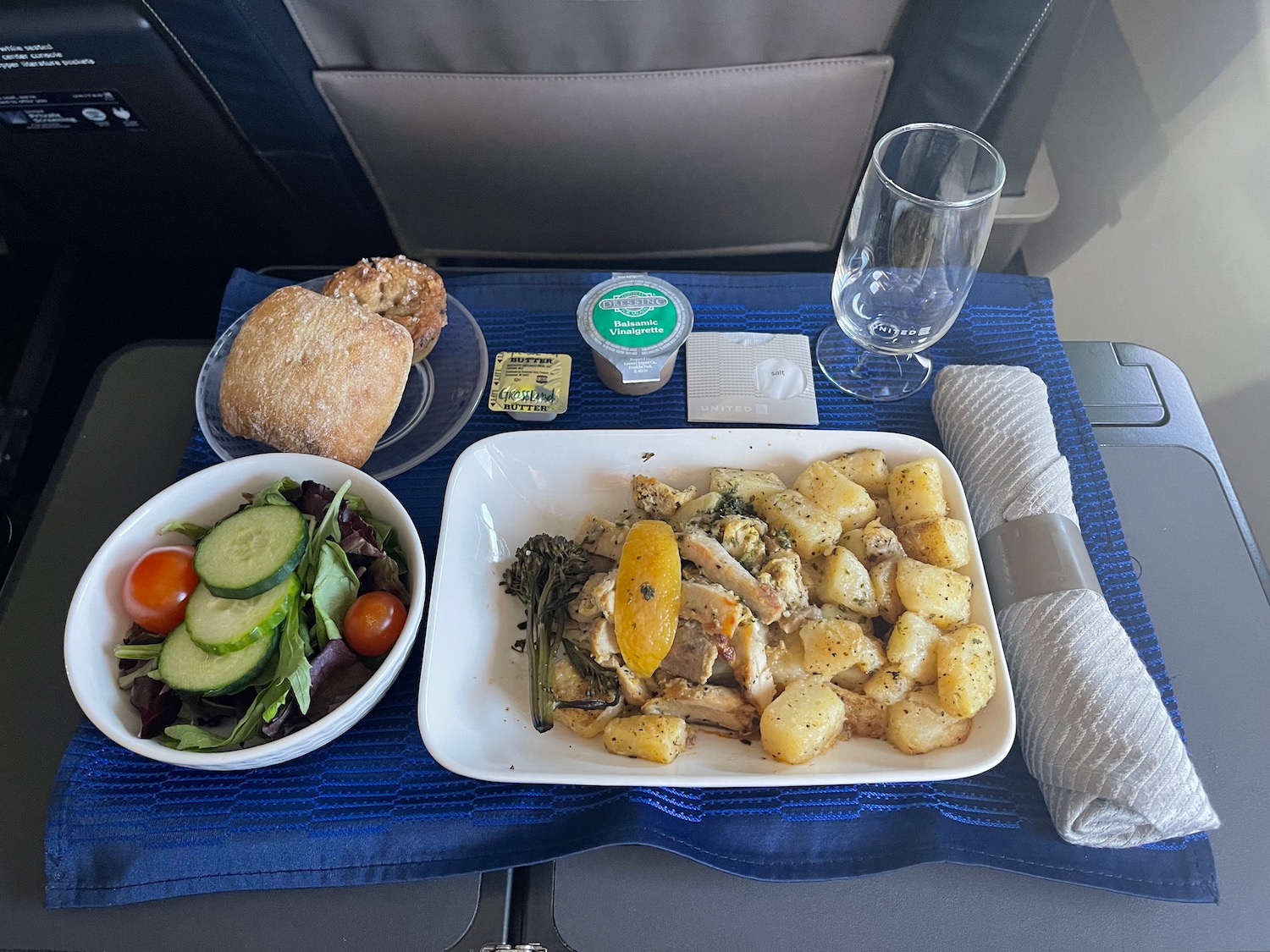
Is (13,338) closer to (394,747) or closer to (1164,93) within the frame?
(394,747)

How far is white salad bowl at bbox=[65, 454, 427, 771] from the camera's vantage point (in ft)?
2.90

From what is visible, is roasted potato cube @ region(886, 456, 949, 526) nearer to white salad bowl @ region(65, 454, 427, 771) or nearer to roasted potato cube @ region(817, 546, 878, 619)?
roasted potato cube @ region(817, 546, 878, 619)

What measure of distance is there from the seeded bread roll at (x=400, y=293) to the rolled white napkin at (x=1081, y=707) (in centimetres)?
89

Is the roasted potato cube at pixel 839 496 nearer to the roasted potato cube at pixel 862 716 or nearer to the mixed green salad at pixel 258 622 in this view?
the roasted potato cube at pixel 862 716

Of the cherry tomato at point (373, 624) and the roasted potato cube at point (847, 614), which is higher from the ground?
the roasted potato cube at point (847, 614)

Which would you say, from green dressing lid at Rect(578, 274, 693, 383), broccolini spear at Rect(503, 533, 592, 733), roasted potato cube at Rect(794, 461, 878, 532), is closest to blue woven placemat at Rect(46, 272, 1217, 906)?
broccolini spear at Rect(503, 533, 592, 733)

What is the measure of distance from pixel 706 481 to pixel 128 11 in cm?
116

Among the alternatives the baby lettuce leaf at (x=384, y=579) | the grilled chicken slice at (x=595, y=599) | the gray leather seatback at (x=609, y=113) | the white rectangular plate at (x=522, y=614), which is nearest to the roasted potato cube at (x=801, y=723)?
the white rectangular plate at (x=522, y=614)

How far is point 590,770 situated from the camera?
92 cm

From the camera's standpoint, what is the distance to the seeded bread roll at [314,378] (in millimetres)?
1089

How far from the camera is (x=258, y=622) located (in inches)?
35.2

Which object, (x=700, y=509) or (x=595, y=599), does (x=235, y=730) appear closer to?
(x=595, y=599)

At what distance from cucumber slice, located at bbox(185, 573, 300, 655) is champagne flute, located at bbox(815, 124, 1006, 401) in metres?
0.90

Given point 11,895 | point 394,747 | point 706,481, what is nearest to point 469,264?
point 706,481
